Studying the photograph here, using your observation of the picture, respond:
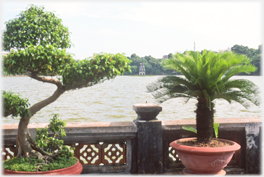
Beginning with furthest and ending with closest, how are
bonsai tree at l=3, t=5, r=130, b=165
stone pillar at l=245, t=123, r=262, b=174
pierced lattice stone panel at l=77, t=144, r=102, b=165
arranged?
stone pillar at l=245, t=123, r=262, b=174, pierced lattice stone panel at l=77, t=144, r=102, b=165, bonsai tree at l=3, t=5, r=130, b=165

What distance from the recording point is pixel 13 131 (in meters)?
4.97

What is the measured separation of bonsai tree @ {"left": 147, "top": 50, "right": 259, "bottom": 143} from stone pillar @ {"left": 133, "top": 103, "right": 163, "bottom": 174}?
35cm

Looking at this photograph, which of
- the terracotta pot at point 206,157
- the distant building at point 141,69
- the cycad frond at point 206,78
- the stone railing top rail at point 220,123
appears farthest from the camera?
the distant building at point 141,69

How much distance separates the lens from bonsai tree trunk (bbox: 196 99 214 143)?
201 inches

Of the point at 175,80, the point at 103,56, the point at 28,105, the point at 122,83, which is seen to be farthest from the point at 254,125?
the point at 122,83

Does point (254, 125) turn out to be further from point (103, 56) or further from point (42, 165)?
point (42, 165)

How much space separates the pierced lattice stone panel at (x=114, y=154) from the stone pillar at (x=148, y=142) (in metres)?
0.25

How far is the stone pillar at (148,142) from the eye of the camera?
5258mm

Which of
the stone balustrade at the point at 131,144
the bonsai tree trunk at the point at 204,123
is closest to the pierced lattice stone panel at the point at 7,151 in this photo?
the stone balustrade at the point at 131,144

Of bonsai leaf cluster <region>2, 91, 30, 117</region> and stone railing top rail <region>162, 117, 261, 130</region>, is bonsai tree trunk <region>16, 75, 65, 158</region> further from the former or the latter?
stone railing top rail <region>162, 117, 261, 130</region>

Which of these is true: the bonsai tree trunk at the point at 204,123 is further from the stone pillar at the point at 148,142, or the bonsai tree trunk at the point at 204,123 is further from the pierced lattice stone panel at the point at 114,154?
the pierced lattice stone panel at the point at 114,154

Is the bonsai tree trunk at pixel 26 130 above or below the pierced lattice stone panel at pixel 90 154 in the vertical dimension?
above

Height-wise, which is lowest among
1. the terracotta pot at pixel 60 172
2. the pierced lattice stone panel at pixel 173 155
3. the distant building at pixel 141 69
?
the pierced lattice stone panel at pixel 173 155

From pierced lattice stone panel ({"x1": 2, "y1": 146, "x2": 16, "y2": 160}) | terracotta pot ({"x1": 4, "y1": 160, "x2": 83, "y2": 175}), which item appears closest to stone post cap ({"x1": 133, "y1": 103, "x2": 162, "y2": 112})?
terracotta pot ({"x1": 4, "y1": 160, "x2": 83, "y2": 175})
